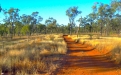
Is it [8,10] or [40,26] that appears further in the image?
[40,26]

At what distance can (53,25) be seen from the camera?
110375 millimetres

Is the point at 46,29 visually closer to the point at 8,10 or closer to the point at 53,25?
the point at 53,25

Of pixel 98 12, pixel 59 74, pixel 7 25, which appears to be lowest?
pixel 59 74

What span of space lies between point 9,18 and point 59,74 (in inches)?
2634

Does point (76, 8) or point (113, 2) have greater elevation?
point (76, 8)

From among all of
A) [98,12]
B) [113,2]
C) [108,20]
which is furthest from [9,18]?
[113,2]

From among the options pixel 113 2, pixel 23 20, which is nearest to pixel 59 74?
pixel 113 2

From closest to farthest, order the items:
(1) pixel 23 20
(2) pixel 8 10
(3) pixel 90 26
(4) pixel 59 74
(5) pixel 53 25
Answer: (4) pixel 59 74, (2) pixel 8 10, (1) pixel 23 20, (3) pixel 90 26, (5) pixel 53 25

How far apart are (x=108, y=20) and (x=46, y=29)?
44.6 m

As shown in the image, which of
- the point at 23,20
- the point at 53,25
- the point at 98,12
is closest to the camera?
the point at 98,12

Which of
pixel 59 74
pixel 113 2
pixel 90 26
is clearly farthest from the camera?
pixel 90 26

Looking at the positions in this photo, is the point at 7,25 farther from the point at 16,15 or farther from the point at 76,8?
the point at 76,8

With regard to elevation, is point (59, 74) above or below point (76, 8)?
below

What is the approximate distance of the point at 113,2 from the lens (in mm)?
35500
